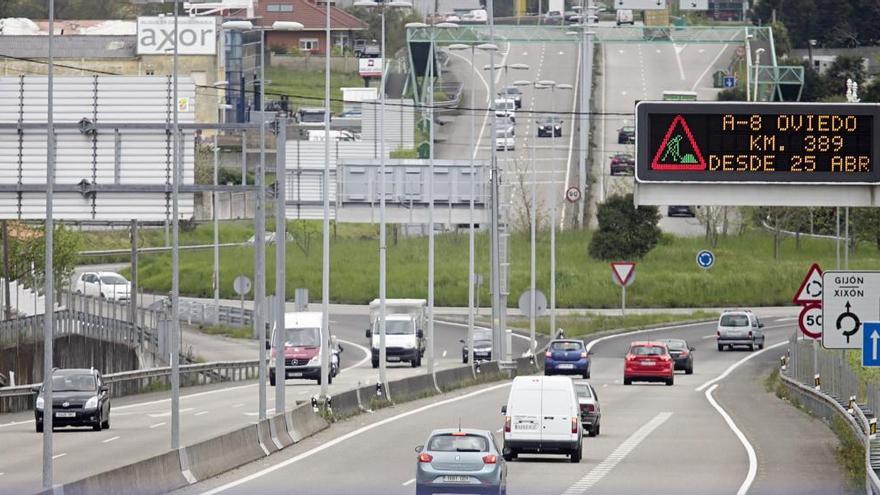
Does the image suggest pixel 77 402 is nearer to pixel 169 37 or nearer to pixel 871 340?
pixel 871 340

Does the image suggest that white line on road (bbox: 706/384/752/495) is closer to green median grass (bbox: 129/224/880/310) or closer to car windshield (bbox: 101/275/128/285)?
green median grass (bbox: 129/224/880/310)

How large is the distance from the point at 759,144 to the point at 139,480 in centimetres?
949

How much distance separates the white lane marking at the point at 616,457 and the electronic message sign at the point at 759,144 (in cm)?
594

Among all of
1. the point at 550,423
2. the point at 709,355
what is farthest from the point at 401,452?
the point at 709,355

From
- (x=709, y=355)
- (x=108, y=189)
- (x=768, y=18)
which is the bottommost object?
(x=709, y=355)

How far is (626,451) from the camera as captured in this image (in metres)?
36.6

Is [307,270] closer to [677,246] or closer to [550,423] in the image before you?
[677,246]

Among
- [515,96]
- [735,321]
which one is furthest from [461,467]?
[515,96]

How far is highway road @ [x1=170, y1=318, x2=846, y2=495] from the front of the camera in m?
29.5

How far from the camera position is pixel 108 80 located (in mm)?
38312

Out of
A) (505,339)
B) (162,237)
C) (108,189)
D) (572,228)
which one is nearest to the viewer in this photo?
(108,189)

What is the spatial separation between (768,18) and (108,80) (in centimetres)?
14347

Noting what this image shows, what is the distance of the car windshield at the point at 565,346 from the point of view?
64.1m

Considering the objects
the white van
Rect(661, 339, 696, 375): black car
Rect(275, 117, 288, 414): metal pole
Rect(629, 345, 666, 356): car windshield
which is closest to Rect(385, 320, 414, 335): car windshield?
Rect(661, 339, 696, 375): black car
